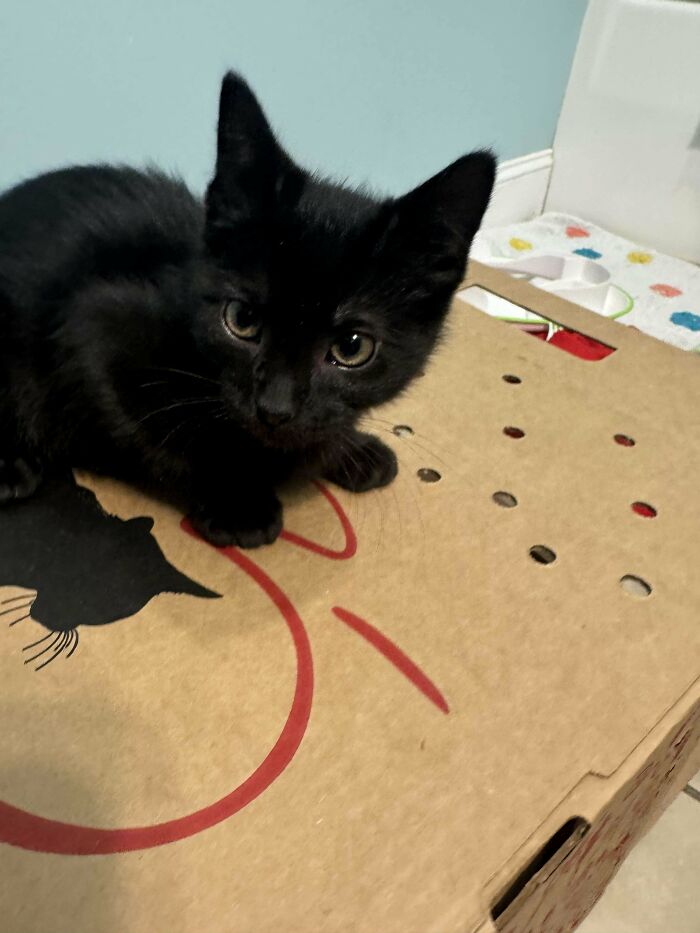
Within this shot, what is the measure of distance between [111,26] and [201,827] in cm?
88

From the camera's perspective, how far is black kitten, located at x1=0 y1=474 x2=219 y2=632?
61 cm

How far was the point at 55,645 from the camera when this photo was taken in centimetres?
58

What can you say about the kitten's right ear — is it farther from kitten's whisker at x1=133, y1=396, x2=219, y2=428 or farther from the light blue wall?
the light blue wall

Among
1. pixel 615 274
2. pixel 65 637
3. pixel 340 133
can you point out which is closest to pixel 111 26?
pixel 340 133

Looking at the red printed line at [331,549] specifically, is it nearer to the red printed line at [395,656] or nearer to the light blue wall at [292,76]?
the red printed line at [395,656]

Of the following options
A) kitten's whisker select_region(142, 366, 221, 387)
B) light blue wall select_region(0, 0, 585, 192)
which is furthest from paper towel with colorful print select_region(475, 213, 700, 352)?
kitten's whisker select_region(142, 366, 221, 387)

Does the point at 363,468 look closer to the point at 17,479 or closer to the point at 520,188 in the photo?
the point at 17,479

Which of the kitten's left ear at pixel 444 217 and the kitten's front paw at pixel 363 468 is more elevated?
the kitten's left ear at pixel 444 217

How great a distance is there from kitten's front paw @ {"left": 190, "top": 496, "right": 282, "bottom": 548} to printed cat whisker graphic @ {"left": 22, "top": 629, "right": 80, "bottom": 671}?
0.50 feet

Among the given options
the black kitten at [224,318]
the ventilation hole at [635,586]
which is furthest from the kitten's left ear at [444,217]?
the ventilation hole at [635,586]

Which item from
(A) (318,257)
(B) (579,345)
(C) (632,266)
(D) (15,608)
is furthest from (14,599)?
(C) (632,266)

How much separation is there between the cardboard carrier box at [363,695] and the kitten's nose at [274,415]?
6.1 inches

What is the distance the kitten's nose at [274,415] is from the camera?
581 millimetres

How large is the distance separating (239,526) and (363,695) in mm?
199
